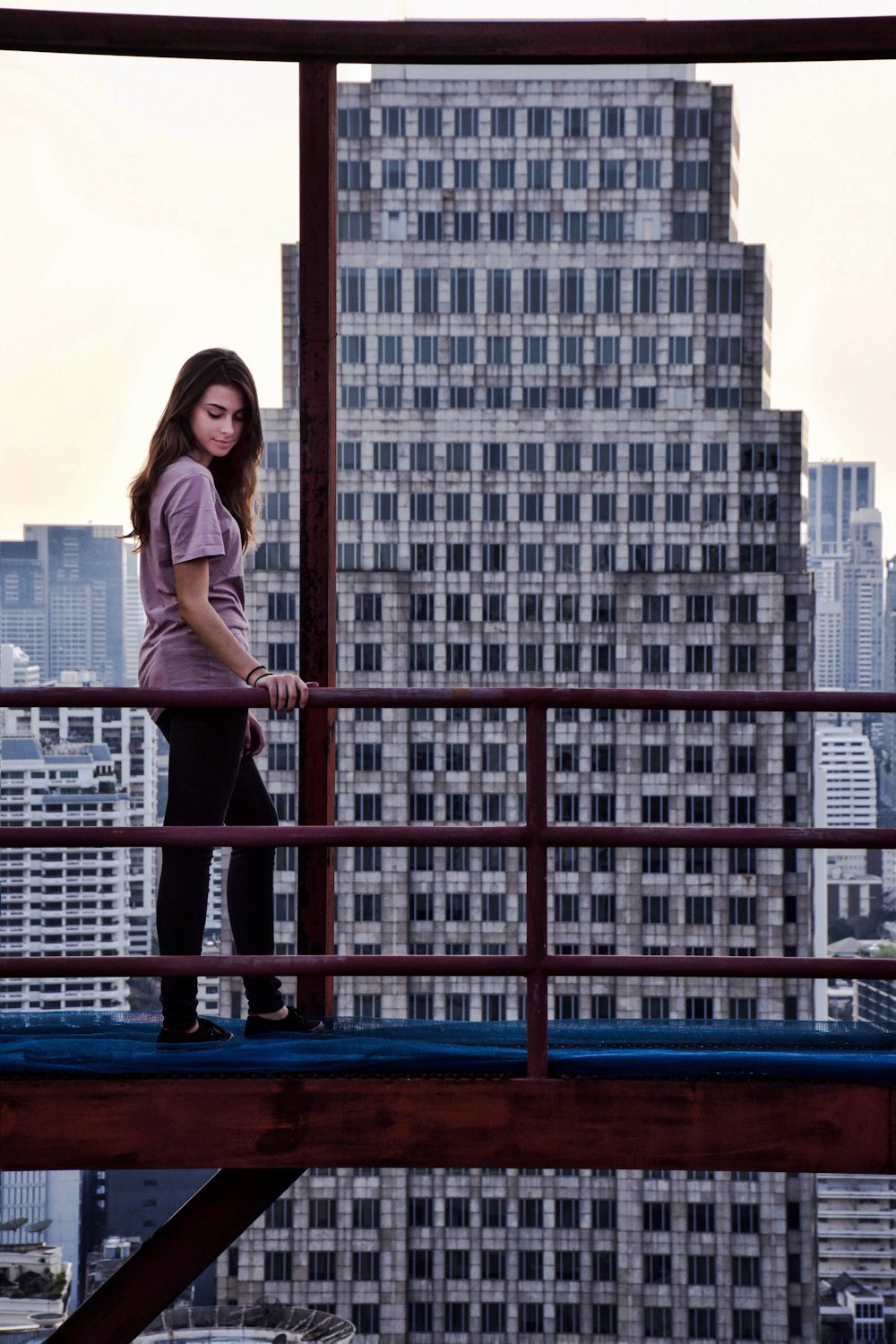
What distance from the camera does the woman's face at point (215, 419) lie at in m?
2.50

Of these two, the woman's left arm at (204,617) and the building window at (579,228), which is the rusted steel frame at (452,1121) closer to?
the woman's left arm at (204,617)

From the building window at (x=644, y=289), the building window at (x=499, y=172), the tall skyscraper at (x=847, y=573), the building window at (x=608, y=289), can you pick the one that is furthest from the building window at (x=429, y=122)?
the tall skyscraper at (x=847, y=573)

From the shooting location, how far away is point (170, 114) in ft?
→ 315

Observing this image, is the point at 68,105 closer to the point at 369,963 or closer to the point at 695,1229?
the point at 695,1229

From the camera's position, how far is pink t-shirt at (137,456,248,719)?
2.36 meters

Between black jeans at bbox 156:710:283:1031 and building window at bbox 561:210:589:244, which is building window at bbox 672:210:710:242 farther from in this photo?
black jeans at bbox 156:710:283:1031

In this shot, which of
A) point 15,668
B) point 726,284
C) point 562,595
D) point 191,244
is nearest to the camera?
point 726,284

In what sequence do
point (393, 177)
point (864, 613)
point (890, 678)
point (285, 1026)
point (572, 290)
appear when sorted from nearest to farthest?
point (285, 1026)
point (393, 177)
point (572, 290)
point (890, 678)
point (864, 613)

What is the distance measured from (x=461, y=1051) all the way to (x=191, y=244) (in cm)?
9076

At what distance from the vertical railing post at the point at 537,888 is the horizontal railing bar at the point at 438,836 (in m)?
0.03

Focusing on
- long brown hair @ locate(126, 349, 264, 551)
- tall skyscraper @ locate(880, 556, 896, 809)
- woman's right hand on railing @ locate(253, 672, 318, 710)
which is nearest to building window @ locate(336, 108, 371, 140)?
tall skyscraper @ locate(880, 556, 896, 809)

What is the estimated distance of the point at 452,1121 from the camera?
2.28 m

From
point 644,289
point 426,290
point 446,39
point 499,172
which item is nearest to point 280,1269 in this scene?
point 426,290

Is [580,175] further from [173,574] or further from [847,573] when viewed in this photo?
[173,574]
